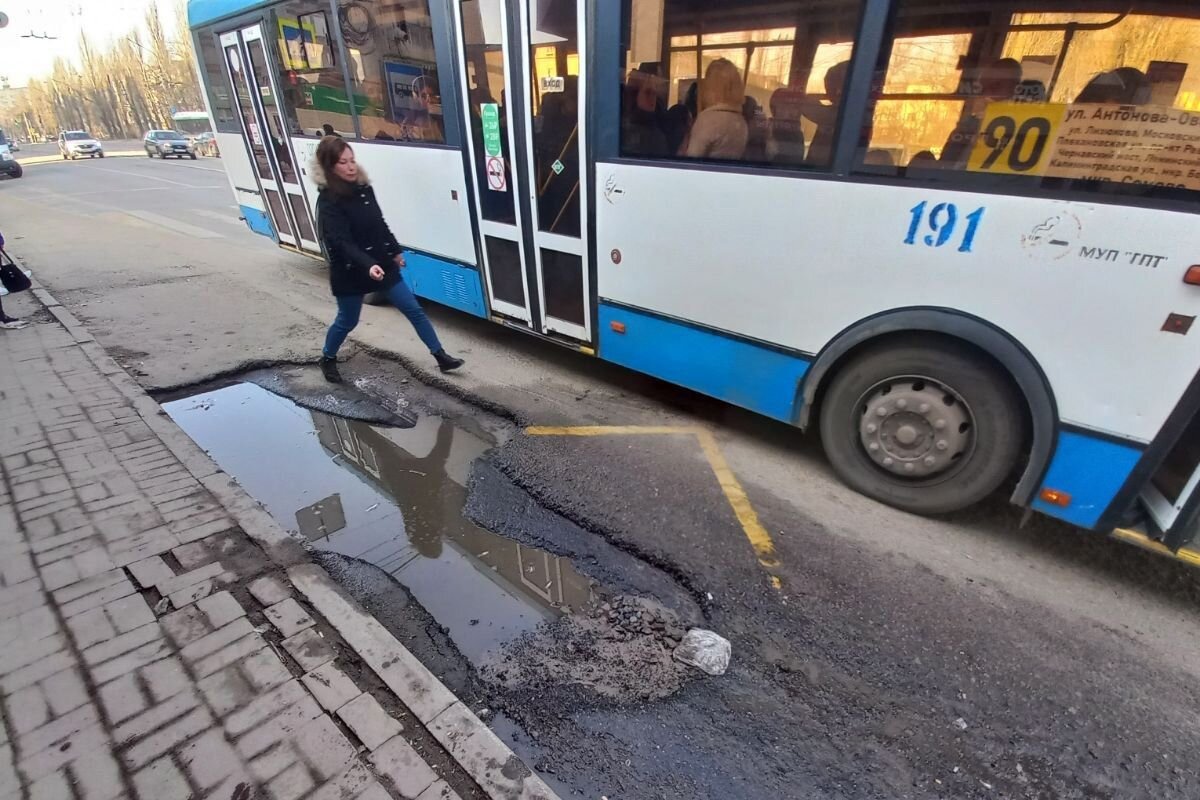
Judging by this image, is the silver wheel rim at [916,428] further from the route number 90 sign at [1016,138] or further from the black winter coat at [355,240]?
the black winter coat at [355,240]

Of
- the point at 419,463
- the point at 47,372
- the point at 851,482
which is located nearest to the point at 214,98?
the point at 47,372

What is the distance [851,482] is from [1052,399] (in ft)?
3.64

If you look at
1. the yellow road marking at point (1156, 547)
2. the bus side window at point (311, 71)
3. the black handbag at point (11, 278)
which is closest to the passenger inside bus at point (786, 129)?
the yellow road marking at point (1156, 547)

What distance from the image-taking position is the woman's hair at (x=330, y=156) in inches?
161

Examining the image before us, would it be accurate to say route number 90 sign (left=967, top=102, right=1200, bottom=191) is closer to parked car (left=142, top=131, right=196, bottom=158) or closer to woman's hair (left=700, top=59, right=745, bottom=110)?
woman's hair (left=700, top=59, right=745, bottom=110)

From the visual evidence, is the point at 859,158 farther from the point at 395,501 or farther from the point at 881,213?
the point at 395,501

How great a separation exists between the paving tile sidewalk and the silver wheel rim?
247 cm

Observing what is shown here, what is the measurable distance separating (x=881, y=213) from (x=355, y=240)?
364 cm

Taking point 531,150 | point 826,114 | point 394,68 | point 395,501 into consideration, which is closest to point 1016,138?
point 826,114

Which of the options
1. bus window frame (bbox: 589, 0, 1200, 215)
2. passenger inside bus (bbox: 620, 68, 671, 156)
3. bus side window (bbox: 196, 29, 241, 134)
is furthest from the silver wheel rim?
bus side window (bbox: 196, 29, 241, 134)

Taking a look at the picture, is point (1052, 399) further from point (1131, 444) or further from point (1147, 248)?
point (1147, 248)

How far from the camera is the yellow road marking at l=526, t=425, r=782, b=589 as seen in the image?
9.72 ft

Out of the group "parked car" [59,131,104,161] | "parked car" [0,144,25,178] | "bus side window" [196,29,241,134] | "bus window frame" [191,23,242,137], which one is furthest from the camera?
"parked car" [59,131,104,161]

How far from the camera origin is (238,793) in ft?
6.05
